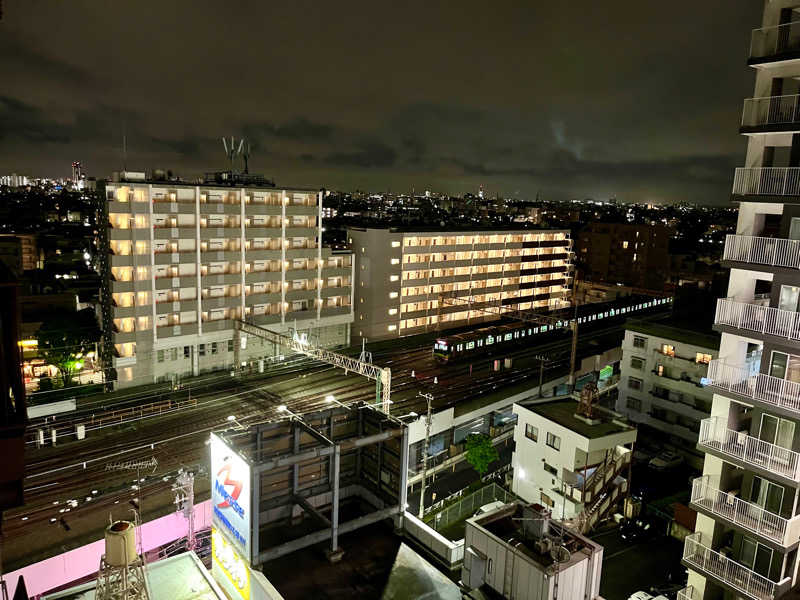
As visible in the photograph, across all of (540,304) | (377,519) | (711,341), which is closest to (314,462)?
(377,519)

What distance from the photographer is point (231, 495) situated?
13.1m

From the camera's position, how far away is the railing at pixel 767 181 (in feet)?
47.1

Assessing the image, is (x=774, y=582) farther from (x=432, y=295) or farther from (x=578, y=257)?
(x=578, y=257)

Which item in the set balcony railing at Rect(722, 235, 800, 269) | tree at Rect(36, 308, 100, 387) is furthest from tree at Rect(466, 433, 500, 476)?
tree at Rect(36, 308, 100, 387)

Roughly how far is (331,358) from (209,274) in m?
13.6

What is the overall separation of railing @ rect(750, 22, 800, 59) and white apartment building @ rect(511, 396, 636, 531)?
657 inches

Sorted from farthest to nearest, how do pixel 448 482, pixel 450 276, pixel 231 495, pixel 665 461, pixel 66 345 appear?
pixel 450 276 < pixel 66 345 < pixel 448 482 < pixel 665 461 < pixel 231 495

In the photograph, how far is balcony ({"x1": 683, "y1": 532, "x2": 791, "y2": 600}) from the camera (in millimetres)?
14172

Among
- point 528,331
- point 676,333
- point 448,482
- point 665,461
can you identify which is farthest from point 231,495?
point 528,331

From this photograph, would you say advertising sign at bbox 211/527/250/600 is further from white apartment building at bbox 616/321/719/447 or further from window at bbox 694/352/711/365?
window at bbox 694/352/711/365

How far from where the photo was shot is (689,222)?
150500mm

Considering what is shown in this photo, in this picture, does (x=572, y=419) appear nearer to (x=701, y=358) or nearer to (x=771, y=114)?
(x=701, y=358)

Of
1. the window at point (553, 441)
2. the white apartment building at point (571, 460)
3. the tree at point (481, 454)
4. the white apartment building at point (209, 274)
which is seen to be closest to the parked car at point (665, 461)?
the white apartment building at point (571, 460)

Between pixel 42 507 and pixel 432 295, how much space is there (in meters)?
40.0
